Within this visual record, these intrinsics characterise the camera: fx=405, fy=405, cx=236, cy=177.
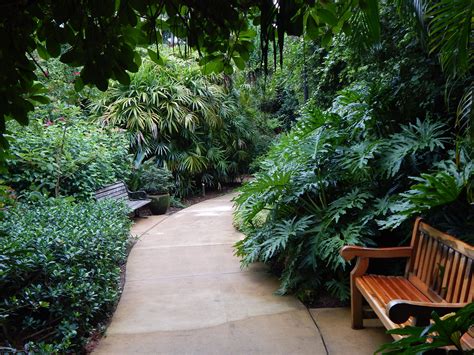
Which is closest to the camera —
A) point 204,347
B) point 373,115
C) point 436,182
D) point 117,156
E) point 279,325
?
point 436,182

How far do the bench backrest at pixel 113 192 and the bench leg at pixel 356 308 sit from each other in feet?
14.2

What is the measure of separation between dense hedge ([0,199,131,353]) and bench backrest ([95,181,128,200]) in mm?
2643

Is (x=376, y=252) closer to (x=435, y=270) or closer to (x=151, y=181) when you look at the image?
(x=435, y=270)

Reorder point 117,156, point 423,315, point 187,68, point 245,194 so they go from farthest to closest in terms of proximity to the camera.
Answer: point 187,68 < point 117,156 < point 245,194 < point 423,315

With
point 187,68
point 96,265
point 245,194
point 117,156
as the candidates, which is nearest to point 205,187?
point 187,68

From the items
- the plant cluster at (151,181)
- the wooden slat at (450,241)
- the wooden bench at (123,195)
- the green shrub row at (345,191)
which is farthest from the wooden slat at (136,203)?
the wooden slat at (450,241)

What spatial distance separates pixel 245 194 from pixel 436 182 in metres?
1.86

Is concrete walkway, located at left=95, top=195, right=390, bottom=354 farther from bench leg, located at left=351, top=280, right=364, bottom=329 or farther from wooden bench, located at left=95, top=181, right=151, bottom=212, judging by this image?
wooden bench, located at left=95, top=181, right=151, bottom=212

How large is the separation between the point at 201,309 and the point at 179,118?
658cm

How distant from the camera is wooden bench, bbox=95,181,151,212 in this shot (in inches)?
249

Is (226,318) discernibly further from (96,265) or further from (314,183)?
(314,183)

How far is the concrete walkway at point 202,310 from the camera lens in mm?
2756

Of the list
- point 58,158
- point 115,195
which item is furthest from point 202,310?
point 115,195

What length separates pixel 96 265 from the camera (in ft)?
10.5
